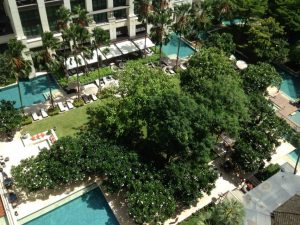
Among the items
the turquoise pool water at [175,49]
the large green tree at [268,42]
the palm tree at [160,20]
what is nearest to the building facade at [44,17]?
the palm tree at [160,20]

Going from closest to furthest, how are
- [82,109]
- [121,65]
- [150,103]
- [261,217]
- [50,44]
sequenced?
[261,217]
[150,103]
[50,44]
[82,109]
[121,65]

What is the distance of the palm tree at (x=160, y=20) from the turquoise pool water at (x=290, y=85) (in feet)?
85.4

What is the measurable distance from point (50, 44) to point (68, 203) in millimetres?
25549

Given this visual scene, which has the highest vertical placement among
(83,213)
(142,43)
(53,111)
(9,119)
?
(142,43)

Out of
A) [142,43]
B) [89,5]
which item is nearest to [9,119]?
[89,5]

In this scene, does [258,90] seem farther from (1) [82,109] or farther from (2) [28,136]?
(2) [28,136]

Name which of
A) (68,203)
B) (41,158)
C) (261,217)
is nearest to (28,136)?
(41,158)

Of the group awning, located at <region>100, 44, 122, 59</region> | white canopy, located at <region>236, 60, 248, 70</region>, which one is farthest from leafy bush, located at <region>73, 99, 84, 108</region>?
white canopy, located at <region>236, 60, 248, 70</region>

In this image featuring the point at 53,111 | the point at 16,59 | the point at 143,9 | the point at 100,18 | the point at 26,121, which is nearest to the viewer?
the point at 16,59

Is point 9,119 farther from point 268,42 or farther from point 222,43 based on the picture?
point 268,42

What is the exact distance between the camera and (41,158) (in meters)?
48.4

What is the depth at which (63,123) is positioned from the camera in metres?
59.2

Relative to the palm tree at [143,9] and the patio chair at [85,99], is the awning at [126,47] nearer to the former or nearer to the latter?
the palm tree at [143,9]

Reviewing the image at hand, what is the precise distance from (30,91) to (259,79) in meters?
41.7
